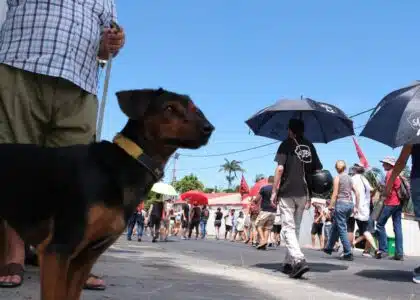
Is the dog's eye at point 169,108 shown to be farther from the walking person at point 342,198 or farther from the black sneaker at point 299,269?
the walking person at point 342,198

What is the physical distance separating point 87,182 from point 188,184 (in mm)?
108491

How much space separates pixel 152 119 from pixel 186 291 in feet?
6.55

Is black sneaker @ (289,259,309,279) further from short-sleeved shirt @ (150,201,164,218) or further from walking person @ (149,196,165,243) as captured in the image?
short-sleeved shirt @ (150,201,164,218)

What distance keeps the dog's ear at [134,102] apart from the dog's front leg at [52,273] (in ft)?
3.01

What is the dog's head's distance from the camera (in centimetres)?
306

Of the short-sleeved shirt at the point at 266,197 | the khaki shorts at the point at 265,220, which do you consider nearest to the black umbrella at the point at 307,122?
the short-sleeved shirt at the point at 266,197

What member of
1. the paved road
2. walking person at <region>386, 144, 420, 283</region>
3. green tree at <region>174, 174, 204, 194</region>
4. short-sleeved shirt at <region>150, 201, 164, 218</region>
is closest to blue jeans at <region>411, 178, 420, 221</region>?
walking person at <region>386, 144, 420, 283</region>

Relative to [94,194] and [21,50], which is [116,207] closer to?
[94,194]

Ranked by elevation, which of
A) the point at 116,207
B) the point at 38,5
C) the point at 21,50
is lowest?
the point at 116,207

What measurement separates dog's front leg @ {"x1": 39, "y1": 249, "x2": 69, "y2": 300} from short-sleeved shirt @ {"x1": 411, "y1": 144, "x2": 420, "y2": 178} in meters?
5.27

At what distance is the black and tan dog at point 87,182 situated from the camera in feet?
8.83

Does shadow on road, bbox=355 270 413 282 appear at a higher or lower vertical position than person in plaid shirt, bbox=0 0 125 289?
lower

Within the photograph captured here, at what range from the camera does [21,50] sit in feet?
12.5

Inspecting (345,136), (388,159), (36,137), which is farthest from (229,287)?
(388,159)
